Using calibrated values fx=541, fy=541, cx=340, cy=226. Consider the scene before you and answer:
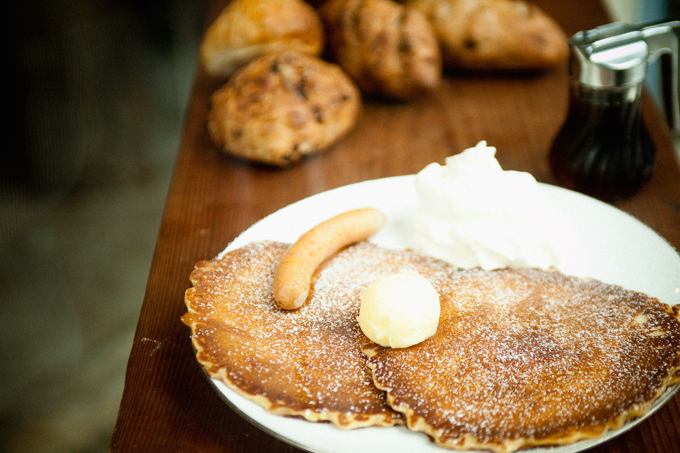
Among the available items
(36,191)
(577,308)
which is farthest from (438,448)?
(36,191)

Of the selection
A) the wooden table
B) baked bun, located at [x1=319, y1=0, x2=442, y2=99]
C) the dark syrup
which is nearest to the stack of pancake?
the wooden table

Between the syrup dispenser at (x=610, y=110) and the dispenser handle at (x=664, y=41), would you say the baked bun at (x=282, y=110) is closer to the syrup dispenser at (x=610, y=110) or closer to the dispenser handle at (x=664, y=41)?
the syrup dispenser at (x=610, y=110)

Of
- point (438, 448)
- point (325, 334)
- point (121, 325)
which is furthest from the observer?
point (121, 325)

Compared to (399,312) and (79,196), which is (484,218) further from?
(79,196)

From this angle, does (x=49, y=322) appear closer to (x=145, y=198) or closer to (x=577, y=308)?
(x=145, y=198)

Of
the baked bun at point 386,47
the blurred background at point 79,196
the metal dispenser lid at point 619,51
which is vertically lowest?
the blurred background at point 79,196

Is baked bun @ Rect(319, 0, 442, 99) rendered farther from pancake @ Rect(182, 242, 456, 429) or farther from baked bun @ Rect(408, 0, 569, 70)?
pancake @ Rect(182, 242, 456, 429)

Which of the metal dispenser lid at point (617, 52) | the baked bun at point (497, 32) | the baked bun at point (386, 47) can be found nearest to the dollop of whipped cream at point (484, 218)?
the metal dispenser lid at point (617, 52)
